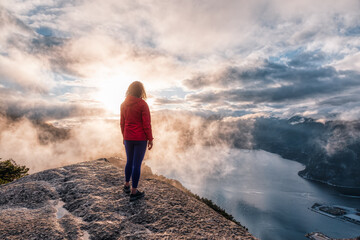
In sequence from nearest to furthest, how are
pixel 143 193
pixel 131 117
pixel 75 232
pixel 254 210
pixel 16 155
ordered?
1. pixel 75 232
2. pixel 131 117
3. pixel 143 193
4. pixel 254 210
5. pixel 16 155

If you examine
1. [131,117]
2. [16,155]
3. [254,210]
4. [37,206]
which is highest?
[131,117]

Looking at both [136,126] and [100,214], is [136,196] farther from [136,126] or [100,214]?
[136,126]

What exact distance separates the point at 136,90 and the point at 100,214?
3.21 metres

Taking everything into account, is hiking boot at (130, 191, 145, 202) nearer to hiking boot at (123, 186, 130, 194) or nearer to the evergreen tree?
hiking boot at (123, 186, 130, 194)

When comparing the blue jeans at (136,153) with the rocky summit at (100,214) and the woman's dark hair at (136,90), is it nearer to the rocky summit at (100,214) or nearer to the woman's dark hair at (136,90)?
the rocky summit at (100,214)

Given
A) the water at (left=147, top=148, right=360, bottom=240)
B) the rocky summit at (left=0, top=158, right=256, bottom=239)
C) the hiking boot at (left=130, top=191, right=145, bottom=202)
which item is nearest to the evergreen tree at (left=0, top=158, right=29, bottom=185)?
the rocky summit at (left=0, top=158, right=256, bottom=239)

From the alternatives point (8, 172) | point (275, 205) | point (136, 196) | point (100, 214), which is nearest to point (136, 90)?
point (136, 196)

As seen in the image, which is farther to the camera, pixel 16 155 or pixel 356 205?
pixel 16 155

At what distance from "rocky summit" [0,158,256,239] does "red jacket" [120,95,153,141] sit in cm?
181

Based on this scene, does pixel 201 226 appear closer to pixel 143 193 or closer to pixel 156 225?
pixel 156 225

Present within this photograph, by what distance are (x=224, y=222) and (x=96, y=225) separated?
9.78 ft

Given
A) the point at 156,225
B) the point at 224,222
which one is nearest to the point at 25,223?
the point at 156,225

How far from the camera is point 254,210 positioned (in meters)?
142

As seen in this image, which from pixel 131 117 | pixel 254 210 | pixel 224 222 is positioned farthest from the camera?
pixel 254 210
